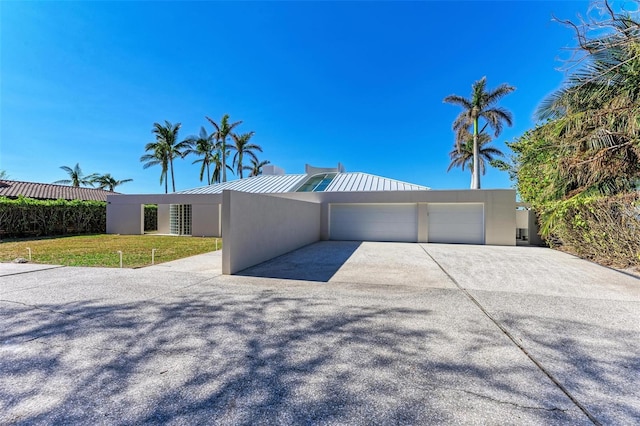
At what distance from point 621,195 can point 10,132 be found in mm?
30415

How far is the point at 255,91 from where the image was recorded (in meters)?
15.8

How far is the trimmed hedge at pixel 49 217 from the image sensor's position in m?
14.4

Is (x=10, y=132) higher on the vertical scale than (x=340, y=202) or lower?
higher

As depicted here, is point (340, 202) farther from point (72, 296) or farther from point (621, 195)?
point (72, 296)

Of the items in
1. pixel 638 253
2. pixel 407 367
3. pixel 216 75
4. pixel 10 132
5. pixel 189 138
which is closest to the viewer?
pixel 407 367

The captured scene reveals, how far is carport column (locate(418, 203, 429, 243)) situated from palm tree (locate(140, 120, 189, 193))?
22531mm

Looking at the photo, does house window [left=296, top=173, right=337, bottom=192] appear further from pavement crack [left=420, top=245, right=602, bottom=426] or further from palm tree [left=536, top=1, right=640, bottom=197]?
pavement crack [left=420, top=245, right=602, bottom=426]

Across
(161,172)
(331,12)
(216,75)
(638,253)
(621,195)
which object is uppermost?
(331,12)

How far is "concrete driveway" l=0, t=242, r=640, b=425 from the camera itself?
1897mm

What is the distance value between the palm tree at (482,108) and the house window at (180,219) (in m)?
19.9

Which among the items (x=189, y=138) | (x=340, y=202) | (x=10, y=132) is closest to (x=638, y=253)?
(x=340, y=202)

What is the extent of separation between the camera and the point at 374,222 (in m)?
14.3

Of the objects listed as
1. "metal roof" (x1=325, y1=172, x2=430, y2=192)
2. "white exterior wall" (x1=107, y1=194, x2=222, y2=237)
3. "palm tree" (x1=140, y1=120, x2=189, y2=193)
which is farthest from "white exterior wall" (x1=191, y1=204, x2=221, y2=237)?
"palm tree" (x1=140, y1=120, x2=189, y2=193)

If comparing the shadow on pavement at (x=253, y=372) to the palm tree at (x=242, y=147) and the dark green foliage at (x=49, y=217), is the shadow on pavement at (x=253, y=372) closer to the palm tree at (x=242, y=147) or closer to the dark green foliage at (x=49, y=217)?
the dark green foliage at (x=49, y=217)
